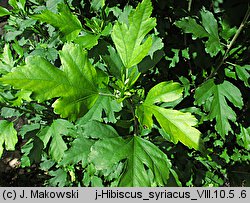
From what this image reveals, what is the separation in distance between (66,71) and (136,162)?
0.52m

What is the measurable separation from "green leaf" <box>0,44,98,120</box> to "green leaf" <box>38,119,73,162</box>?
0.72m

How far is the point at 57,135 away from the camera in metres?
1.98

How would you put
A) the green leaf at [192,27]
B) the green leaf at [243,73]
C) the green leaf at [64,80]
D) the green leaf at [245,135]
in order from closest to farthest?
the green leaf at [64,80]
the green leaf at [192,27]
the green leaf at [243,73]
the green leaf at [245,135]

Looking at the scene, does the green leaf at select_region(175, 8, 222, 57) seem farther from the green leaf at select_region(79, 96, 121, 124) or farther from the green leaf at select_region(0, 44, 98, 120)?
the green leaf at select_region(0, 44, 98, 120)

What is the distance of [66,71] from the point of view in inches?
49.1

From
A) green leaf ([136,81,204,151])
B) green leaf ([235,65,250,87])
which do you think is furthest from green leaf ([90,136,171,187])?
green leaf ([235,65,250,87])

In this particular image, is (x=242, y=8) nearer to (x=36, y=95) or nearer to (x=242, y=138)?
(x=242, y=138)

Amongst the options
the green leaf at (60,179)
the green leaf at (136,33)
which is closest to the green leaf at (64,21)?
the green leaf at (136,33)

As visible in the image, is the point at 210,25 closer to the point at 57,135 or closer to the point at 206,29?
the point at 206,29

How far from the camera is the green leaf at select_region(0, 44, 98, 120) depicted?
3.81ft

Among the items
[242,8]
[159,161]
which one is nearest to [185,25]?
[242,8]

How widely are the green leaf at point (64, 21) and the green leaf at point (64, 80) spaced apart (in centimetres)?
37

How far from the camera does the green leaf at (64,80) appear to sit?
3.81ft

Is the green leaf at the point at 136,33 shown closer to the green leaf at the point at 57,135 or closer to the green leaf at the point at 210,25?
the green leaf at the point at 210,25
